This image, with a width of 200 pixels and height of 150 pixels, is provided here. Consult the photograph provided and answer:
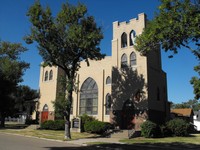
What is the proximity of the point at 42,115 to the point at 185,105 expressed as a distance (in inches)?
3546

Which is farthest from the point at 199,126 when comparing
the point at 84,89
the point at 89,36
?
the point at 89,36

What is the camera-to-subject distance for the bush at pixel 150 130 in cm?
2687

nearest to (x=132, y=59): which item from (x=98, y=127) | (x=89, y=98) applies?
(x=98, y=127)

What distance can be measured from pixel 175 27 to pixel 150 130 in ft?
38.8

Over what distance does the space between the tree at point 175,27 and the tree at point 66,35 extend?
7236 mm

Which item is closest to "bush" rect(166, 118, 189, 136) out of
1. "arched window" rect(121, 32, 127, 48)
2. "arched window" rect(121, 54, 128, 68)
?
"arched window" rect(121, 54, 128, 68)

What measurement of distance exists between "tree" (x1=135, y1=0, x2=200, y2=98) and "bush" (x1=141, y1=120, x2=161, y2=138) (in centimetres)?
809

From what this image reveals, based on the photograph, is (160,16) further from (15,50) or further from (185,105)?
(185,105)

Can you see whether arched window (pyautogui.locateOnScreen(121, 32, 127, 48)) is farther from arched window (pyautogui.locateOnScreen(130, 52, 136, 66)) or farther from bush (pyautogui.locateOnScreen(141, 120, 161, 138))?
bush (pyautogui.locateOnScreen(141, 120, 161, 138))

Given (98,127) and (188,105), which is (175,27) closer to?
(98,127)

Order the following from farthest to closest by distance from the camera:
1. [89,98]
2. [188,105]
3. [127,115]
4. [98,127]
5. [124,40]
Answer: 1. [188,105]
2. [89,98]
3. [124,40]
4. [127,115]
5. [98,127]

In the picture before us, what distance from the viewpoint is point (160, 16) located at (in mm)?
19812

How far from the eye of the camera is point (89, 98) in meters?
38.3

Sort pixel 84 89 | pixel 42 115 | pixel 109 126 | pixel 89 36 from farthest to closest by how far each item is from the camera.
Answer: pixel 42 115 < pixel 84 89 < pixel 109 126 < pixel 89 36
